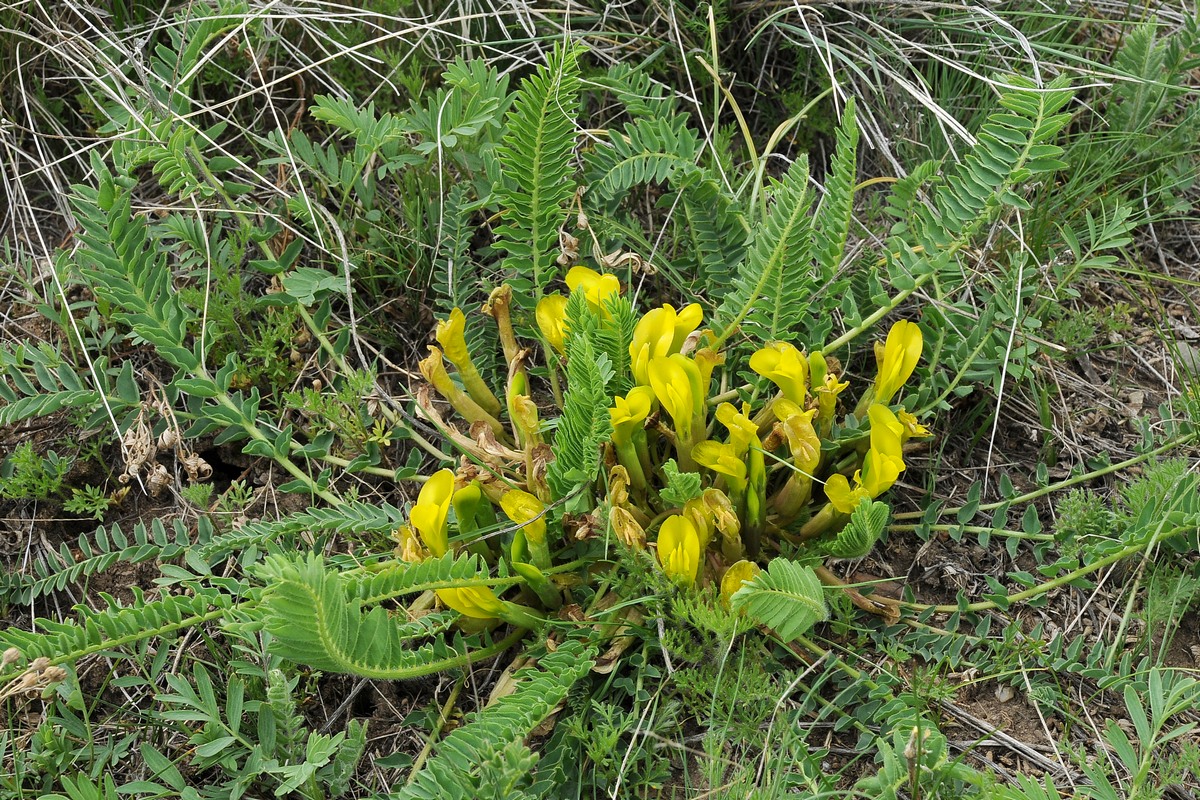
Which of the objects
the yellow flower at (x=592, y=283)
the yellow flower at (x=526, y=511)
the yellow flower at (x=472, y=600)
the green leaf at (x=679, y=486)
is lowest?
the yellow flower at (x=472, y=600)

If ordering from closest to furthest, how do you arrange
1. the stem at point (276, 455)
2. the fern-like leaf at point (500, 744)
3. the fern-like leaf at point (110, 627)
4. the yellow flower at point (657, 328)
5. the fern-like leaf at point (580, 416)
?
the fern-like leaf at point (500, 744) → the fern-like leaf at point (110, 627) → the fern-like leaf at point (580, 416) → the yellow flower at point (657, 328) → the stem at point (276, 455)

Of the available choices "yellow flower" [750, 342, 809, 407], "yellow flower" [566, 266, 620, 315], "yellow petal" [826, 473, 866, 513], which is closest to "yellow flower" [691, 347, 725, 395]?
"yellow flower" [750, 342, 809, 407]

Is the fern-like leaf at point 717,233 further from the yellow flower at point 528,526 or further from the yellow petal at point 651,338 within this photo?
the yellow flower at point 528,526

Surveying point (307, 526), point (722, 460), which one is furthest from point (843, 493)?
point (307, 526)

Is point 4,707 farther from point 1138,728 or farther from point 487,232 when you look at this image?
point 1138,728

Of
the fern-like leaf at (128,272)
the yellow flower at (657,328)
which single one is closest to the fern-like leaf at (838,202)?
the yellow flower at (657,328)

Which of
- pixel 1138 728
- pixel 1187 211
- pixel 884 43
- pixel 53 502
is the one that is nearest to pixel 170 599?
pixel 53 502
